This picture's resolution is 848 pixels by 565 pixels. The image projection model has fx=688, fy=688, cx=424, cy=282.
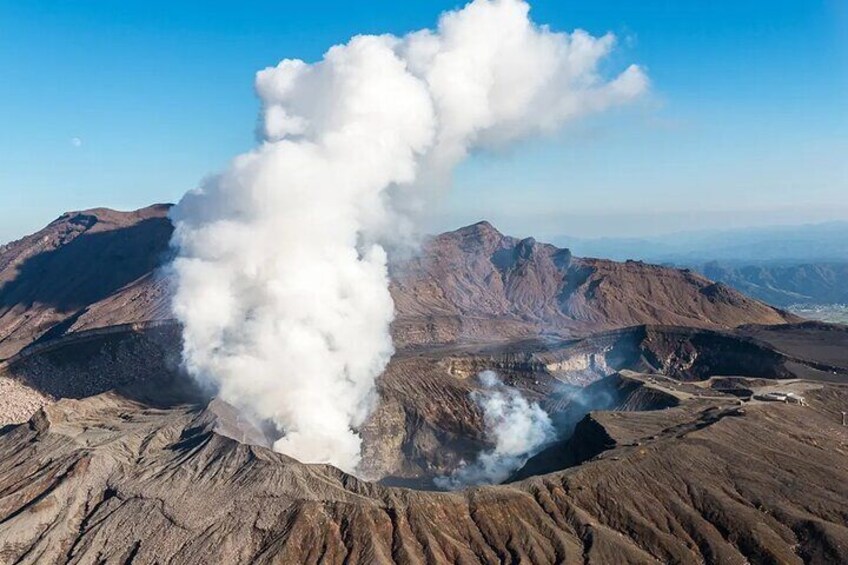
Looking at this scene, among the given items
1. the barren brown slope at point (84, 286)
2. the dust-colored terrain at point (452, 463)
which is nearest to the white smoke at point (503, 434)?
the dust-colored terrain at point (452, 463)

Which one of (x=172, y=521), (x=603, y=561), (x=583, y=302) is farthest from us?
(x=583, y=302)

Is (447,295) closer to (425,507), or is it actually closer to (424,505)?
(424,505)

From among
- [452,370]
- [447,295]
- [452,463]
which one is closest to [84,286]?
[447,295]

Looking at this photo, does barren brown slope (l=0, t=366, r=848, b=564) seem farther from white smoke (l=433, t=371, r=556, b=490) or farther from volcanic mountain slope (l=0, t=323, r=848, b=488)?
volcanic mountain slope (l=0, t=323, r=848, b=488)

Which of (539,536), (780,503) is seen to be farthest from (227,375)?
(780,503)

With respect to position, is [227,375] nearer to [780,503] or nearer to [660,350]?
[780,503]

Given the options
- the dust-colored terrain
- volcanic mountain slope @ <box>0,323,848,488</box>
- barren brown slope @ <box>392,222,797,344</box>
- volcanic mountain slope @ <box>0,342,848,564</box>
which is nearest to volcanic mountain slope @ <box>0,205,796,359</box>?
barren brown slope @ <box>392,222,797,344</box>
